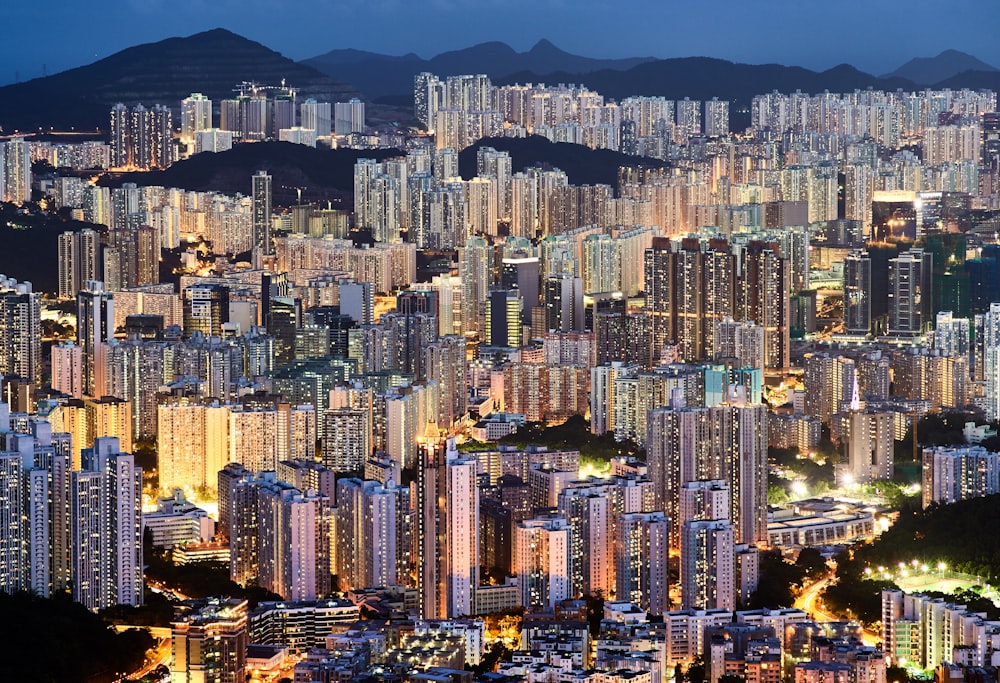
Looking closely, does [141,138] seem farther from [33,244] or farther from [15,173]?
[33,244]

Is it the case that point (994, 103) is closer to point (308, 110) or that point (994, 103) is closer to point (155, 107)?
point (308, 110)

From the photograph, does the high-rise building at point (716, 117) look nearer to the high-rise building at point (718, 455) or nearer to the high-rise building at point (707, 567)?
the high-rise building at point (718, 455)

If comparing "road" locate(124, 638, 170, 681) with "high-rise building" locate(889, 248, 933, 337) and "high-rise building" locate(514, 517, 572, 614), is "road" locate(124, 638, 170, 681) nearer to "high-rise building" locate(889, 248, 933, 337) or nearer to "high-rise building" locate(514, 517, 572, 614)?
"high-rise building" locate(514, 517, 572, 614)

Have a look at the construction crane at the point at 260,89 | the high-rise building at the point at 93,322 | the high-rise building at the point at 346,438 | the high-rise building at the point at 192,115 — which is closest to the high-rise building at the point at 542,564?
the high-rise building at the point at 346,438

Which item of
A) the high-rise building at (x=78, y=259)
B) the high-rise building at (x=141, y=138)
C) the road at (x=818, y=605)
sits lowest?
the road at (x=818, y=605)

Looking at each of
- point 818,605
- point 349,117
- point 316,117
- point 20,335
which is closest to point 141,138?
point 316,117
